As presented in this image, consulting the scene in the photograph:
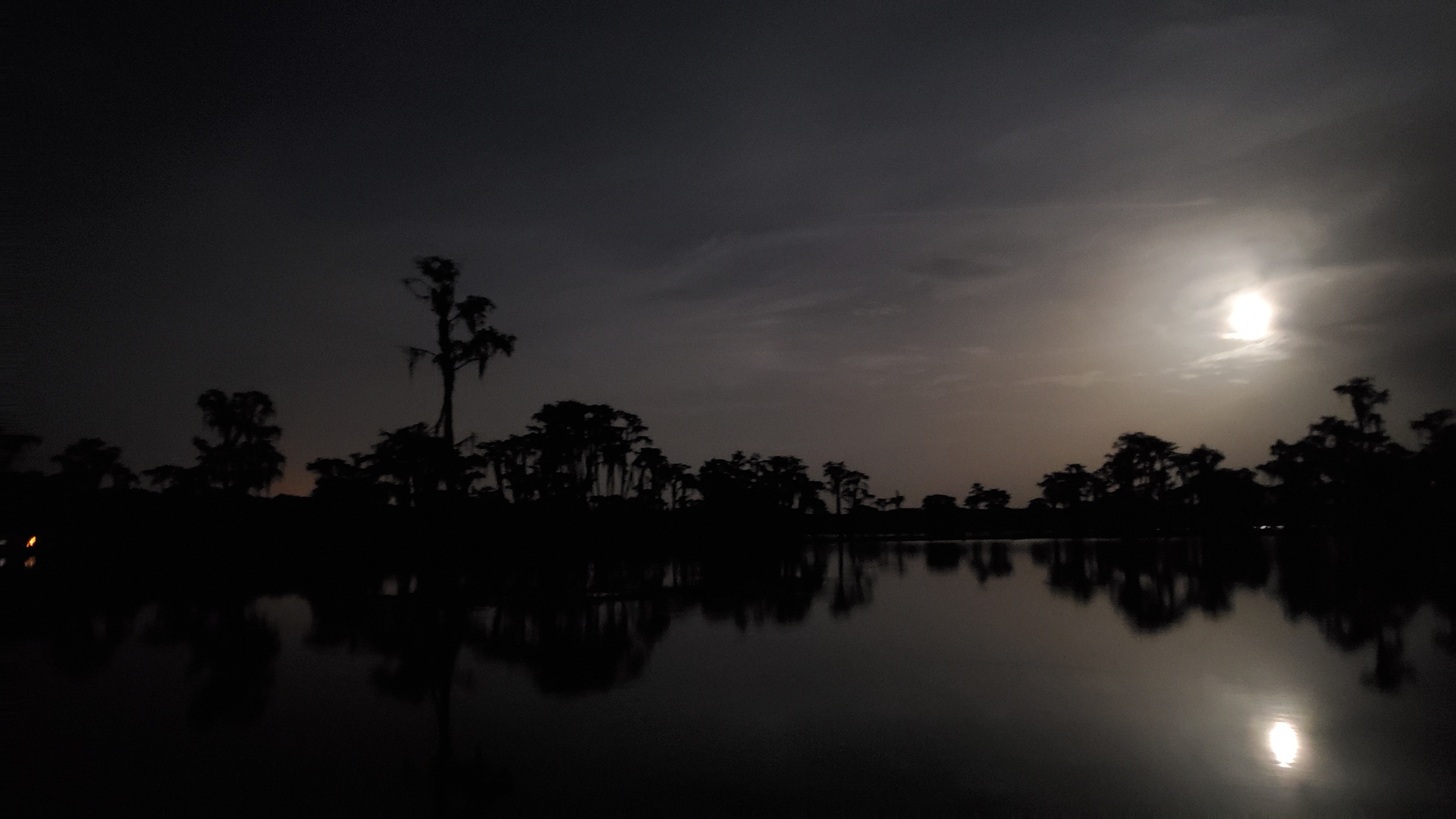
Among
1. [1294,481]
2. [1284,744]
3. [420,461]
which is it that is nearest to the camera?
[1284,744]

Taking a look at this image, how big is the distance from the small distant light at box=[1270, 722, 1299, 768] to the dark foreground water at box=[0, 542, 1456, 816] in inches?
1.5

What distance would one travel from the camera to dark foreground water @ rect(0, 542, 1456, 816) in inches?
323

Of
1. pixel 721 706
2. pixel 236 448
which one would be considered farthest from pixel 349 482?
pixel 721 706

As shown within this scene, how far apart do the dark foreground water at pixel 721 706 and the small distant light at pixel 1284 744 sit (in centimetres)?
4

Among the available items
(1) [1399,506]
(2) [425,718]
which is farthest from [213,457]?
(1) [1399,506]

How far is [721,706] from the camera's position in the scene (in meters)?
12.0

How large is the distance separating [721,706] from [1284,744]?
287 inches

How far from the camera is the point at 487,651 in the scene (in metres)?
16.2

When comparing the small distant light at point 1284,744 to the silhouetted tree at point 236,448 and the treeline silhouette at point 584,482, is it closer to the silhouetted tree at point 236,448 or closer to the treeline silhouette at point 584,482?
the treeline silhouette at point 584,482

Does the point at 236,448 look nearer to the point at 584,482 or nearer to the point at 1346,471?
the point at 584,482

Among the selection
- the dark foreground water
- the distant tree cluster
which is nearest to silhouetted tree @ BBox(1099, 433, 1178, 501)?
the distant tree cluster

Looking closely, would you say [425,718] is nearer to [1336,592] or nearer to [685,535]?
[1336,592]

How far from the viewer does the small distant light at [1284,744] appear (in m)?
9.24

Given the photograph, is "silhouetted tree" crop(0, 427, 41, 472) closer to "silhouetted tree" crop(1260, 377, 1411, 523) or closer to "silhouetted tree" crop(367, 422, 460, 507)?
"silhouetted tree" crop(367, 422, 460, 507)
